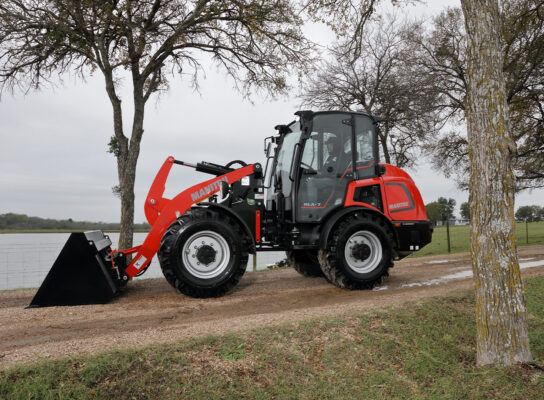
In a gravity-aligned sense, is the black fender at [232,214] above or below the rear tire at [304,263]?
above

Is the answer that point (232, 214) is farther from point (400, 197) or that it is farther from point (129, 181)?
point (400, 197)

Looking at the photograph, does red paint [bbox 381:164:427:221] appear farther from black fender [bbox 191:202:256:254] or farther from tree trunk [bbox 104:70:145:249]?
tree trunk [bbox 104:70:145:249]

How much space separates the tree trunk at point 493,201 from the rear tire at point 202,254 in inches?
145

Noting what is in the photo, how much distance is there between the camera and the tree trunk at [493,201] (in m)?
4.43

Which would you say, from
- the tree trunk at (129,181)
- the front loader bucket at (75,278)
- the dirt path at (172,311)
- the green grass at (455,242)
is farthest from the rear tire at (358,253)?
the green grass at (455,242)

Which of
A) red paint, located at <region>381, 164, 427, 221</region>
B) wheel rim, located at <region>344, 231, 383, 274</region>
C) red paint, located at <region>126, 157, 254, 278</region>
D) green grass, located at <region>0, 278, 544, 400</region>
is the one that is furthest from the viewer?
red paint, located at <region>381, 164, 427, 221</region>

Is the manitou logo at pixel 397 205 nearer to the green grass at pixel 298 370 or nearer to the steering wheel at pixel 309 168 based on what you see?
the steering wheel at pixel 309 168

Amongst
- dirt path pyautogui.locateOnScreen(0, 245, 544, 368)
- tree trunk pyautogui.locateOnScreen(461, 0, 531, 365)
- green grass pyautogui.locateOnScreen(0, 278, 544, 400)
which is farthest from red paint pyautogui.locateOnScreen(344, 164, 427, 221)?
tree trunk pyautogui.locateOnScreen(461, 0, 531, 365)

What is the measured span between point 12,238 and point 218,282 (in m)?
7.52

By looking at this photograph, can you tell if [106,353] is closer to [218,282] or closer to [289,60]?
[218,282]

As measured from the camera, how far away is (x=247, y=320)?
5492mm

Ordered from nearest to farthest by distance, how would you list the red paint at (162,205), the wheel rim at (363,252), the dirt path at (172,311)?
the dirt path at (172,311) < the red paint at (162,205) < the wheel rim at (363,252)

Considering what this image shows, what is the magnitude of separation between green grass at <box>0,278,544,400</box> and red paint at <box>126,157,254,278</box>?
9.08ft

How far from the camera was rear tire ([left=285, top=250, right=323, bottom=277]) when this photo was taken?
8891mm
